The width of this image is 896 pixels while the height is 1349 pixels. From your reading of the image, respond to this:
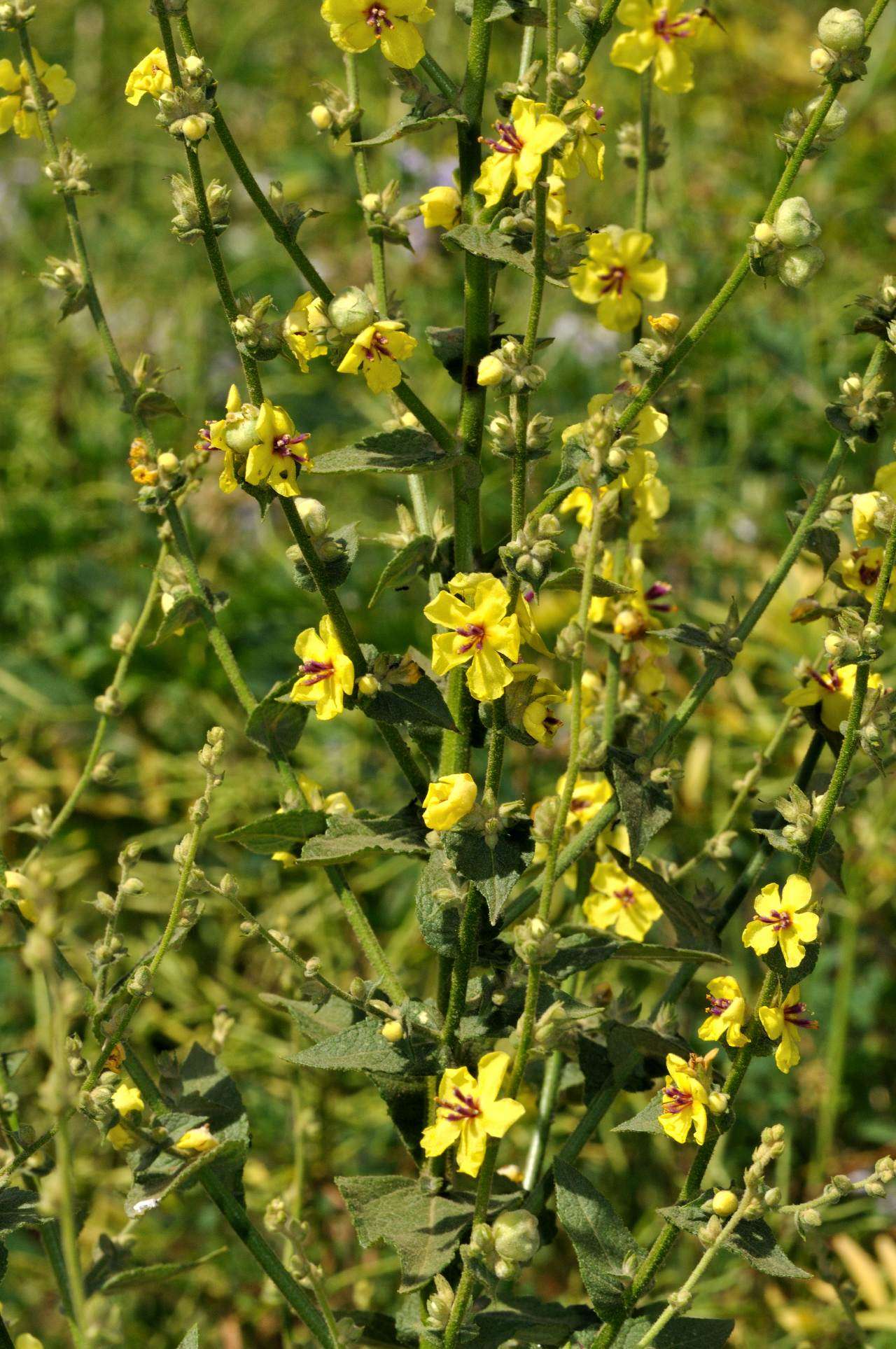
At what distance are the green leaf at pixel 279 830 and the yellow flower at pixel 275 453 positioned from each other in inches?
8.8

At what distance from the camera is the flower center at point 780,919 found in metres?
0.83

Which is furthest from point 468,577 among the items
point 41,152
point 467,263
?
point 41,152

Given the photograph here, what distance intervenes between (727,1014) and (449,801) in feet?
0.70

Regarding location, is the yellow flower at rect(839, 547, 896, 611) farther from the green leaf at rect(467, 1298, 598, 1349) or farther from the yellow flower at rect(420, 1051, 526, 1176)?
the green leaf at rect(467, 1298, 598, 1349)

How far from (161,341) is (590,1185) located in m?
2.15

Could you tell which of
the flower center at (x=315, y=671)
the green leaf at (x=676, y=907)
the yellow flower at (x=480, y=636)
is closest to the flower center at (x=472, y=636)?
the yellow flower at (x=480, y=636)

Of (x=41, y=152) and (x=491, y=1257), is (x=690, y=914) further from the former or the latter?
(x=41, y=152)

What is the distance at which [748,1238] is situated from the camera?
87cm

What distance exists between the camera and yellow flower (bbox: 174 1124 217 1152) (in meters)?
0.97

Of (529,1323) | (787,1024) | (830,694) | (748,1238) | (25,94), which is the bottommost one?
(529,1323)

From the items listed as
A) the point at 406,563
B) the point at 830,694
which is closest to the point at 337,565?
the point at 406,563

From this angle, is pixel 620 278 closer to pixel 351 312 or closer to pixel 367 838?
pixel 351 312

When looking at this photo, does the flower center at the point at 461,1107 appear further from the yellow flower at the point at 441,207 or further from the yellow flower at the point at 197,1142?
the yellow flower at the point at 441,207

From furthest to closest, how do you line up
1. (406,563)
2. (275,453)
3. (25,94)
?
1. (25,94)
2. (406,563)
3. (275,453)
